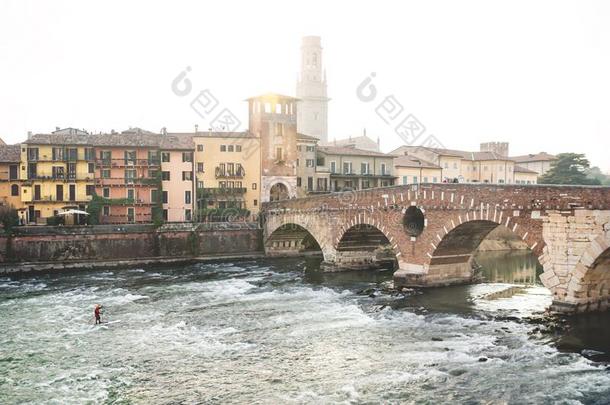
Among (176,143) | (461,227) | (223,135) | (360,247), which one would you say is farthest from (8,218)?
(461,227)

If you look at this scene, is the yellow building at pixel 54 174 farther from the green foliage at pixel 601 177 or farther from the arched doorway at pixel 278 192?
the green foliage at pixel 601 177

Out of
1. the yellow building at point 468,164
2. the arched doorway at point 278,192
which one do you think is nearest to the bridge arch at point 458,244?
the arched doorway at point 278,192

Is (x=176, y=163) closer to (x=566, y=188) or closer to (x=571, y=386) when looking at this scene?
(x=566, y=188)

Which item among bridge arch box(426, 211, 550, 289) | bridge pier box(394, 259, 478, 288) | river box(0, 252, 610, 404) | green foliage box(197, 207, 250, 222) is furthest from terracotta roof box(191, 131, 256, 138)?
bridge arch box(426, 211, 550, 289)

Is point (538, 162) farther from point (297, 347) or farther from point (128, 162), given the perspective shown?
point (297, 347)

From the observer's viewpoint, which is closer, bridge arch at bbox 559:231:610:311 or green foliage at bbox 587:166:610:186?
bridge arch at bbox 559:231:610:311

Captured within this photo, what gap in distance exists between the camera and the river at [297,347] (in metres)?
18.1

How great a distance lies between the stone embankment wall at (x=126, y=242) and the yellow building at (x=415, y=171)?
23.2 meters

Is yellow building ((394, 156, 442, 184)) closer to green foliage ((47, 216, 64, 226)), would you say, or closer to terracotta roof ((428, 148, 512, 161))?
terracotta roof ((428, 148, 512, 161))

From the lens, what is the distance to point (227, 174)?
60281 mm

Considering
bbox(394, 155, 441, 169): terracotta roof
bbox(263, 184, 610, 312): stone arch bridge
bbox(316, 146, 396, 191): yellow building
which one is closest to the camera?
bbox(263, 184, 610, 312): stone arch bridge

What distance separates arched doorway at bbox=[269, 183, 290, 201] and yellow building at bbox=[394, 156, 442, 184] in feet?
50.9

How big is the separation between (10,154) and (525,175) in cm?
6639

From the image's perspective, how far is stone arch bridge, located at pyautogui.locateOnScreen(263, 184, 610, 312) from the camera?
23831 mm
